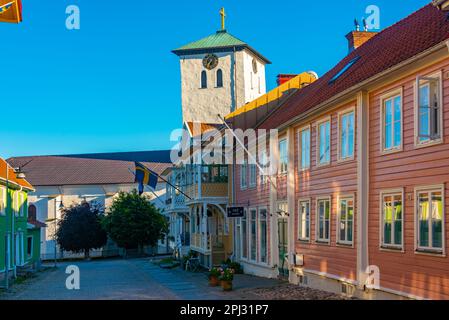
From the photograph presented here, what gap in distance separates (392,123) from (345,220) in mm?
3832

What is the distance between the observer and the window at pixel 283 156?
80.8 ft

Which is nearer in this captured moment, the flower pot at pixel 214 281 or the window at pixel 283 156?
the window at pixel 283 156

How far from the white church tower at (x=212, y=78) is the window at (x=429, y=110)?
46371mm

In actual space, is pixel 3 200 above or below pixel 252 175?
below

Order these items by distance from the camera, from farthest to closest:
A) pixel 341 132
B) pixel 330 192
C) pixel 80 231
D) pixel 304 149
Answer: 1. pixel 80 231
2. pixel 304 149
3. pixel 330 192
4. pixel 341 132

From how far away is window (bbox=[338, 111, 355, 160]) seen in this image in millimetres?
18266

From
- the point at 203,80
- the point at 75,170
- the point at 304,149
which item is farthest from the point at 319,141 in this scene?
the point at 75,170

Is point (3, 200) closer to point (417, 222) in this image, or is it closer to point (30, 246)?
point (30, 246)

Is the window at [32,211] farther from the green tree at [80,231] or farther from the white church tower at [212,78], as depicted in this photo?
the white church tower at [212,78]

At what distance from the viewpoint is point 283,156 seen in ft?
82.7

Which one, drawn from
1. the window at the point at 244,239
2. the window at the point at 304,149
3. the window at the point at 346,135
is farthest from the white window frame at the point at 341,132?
the window at the point at 244,239
